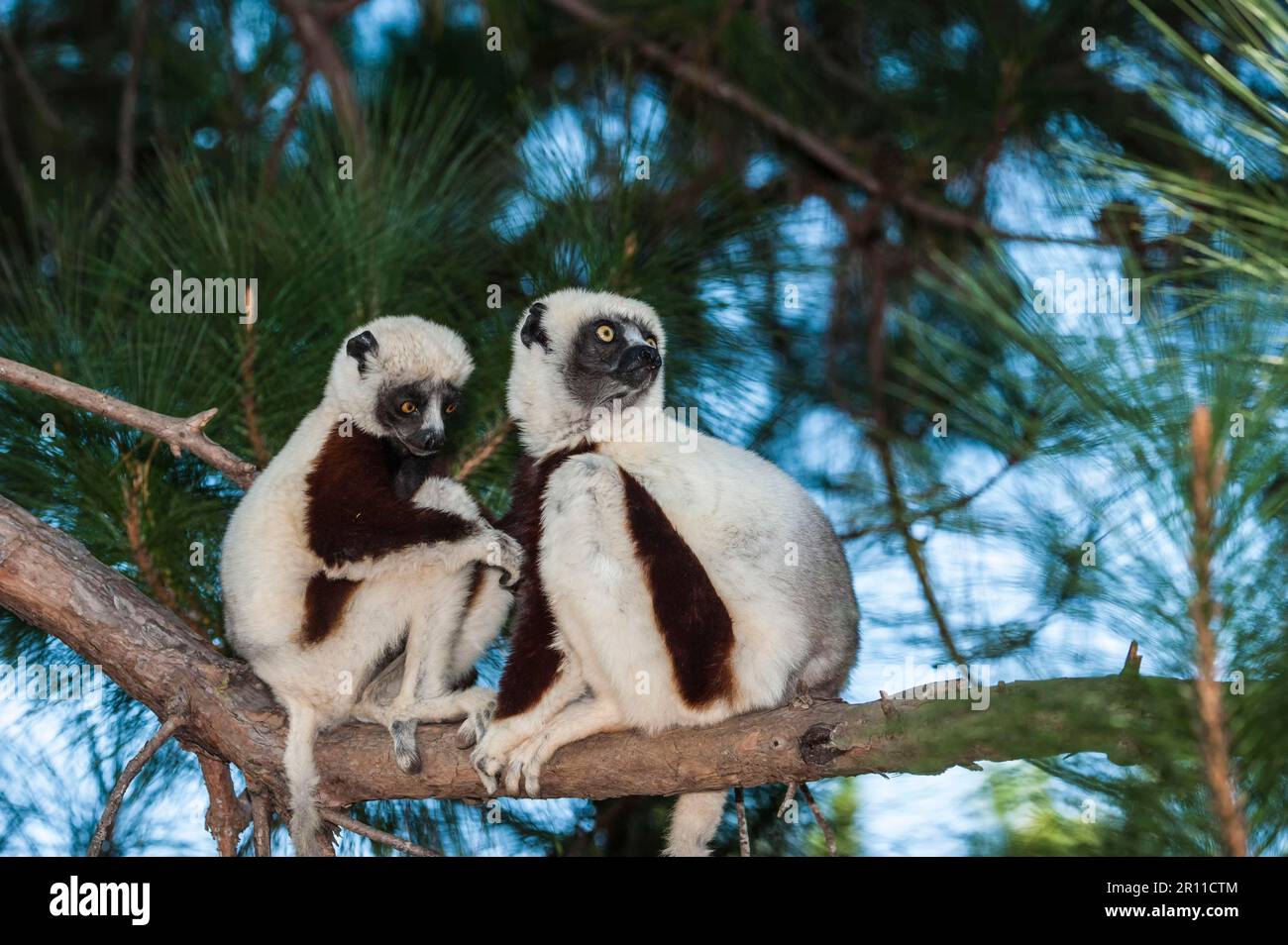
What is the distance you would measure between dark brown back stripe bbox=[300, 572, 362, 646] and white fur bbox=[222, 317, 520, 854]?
0.02m

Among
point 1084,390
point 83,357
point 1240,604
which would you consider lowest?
point 1240,604

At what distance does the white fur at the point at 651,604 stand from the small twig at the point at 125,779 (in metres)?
0.94

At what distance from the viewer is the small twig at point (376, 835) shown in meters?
3.77

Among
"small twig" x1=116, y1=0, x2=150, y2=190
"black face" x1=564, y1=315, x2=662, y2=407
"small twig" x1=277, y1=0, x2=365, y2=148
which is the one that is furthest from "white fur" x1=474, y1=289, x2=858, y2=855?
"small twig" x1=116, y1=0, x2=150, y2=190

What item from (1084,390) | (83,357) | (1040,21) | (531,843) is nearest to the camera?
(1084,390)

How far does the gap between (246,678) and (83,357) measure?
Result: 131 centimetres

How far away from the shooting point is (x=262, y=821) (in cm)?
425

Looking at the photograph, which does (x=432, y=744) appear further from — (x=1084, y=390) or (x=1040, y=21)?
(x=1040, y=21)

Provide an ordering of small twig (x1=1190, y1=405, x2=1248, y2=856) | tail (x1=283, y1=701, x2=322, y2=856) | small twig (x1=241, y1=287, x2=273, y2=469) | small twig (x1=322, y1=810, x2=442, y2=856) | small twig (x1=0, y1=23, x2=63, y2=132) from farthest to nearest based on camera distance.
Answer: small twig (x1=0, y1=23, x2=63, y2=132) < small twig (x1=241, y1=287, x2=273, y2=469) < tail (x1=283, y1=701, x2=322, y2=856) < small twig (x1=322, y1=810, x2=442, y2=856) < small twig (x1=1190, y1=405, x2=1248, y2=856)

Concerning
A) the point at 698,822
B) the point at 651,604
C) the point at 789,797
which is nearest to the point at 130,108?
the point at 651,604

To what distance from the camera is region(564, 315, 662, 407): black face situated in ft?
15.0

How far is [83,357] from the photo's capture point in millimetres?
4676

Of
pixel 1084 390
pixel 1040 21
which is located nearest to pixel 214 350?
pixel 1084 390

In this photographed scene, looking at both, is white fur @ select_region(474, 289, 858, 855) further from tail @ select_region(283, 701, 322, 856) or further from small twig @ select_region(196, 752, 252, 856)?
small twig @ select_region(196, 752, 252, 856)
